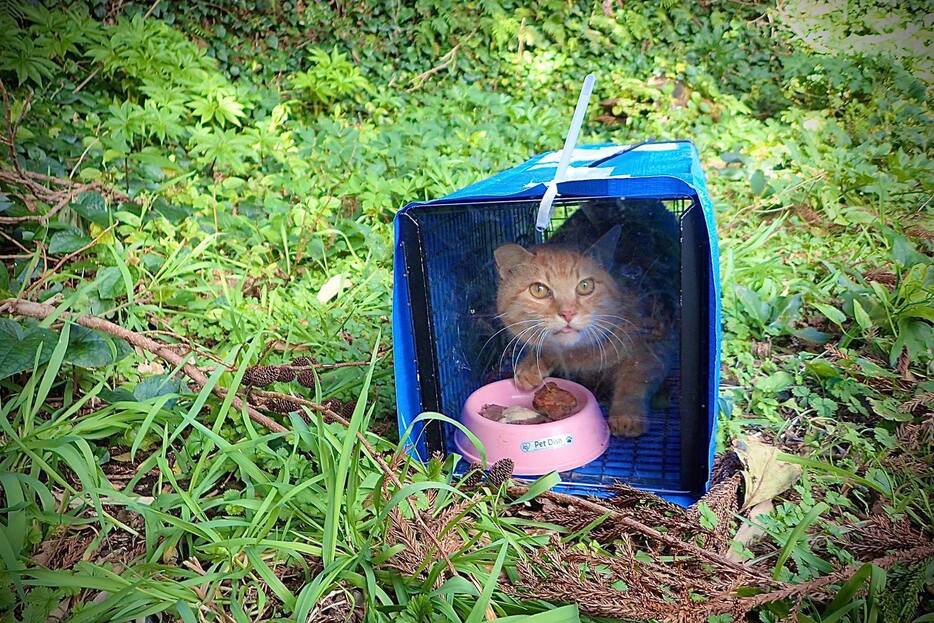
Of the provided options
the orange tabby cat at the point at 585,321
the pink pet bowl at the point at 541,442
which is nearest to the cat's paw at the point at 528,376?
the orange tabby cat at the point at 585,321

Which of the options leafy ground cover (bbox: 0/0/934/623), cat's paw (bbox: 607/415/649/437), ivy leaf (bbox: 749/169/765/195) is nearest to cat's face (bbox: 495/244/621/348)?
Result: cat's paw (bbox: 607/415/649/437)

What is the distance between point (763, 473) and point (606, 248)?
2.46 feet

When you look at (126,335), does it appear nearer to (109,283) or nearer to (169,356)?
(169,356)

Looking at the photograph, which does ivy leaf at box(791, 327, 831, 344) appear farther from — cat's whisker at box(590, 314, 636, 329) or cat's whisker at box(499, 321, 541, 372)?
cat's whisker at box(499, 321, 541, 372)

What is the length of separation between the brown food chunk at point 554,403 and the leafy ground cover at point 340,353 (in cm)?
31

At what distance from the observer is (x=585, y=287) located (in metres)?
2.22

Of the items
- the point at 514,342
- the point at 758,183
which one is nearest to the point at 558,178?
the point at 514,342

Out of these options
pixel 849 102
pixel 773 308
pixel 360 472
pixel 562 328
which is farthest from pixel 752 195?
pixel 360 472

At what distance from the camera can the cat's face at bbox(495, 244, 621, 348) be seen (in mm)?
2199

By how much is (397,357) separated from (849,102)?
487 centimetres

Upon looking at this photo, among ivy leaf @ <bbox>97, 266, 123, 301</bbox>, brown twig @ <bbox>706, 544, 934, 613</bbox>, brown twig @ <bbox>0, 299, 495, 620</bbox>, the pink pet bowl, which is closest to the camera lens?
brown twig @ <bbox>706, 544, 934, 613</bbox>

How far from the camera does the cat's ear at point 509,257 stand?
2.17 m

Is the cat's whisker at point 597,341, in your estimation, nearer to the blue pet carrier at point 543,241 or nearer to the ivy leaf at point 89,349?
the blue pet carrier at point 543,241

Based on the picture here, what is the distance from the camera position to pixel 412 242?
78.4 inches
